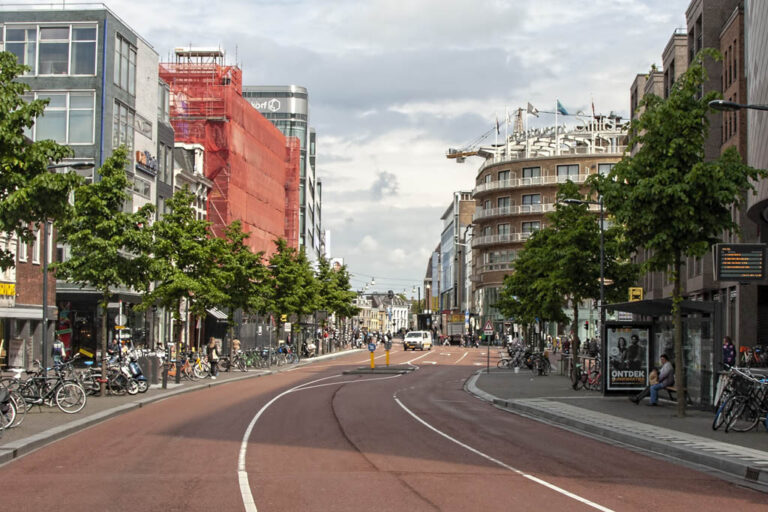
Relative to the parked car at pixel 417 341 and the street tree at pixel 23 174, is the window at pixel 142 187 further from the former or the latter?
the parked car at pixel 417 341

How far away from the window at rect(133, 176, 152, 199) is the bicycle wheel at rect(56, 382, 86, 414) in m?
33.6

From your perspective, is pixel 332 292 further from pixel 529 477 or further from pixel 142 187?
pixel 529 477

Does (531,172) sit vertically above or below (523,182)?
above

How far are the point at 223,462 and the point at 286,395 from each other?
62.5ft


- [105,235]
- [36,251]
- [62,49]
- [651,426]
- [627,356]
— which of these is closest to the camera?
[651,426]

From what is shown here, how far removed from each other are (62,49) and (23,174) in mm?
34976

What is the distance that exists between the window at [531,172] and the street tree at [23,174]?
354ft

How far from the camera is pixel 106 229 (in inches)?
1215

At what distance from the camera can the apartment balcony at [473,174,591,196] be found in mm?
122188

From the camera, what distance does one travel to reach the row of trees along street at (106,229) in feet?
64.6

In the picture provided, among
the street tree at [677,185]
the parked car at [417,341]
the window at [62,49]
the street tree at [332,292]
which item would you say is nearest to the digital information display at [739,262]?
the street tree at [677,185]

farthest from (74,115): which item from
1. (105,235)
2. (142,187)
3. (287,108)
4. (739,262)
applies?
(287,108)

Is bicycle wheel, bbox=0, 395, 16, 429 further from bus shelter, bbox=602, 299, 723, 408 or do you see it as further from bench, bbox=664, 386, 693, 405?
bench, bbox=664, 386, 693, 405

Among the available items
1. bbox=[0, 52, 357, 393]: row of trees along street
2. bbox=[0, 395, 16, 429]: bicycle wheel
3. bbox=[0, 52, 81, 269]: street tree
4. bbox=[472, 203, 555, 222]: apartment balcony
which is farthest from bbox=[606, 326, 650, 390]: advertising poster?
bbox=[472, 203, 555, 222]: apartment balcony
